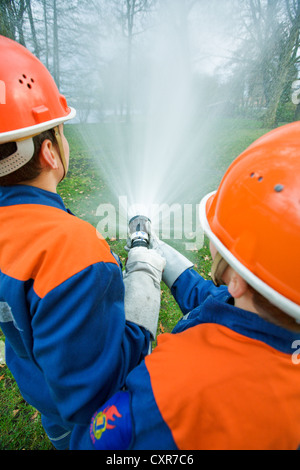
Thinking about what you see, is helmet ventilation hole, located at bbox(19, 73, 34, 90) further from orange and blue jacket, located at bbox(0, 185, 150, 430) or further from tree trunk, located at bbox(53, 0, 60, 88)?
tree trunk, located at bbox(53, 0, 60, 88)

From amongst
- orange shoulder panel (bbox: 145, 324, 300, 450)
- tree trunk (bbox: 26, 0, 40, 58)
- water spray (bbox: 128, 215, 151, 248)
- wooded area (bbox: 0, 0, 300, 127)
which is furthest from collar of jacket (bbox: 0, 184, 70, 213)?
tree trunk (bbox: 26, 0, 40, 58)

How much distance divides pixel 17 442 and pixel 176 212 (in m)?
5.50

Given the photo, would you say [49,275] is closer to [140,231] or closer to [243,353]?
[243,353]

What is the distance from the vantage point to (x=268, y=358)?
40.5 inches

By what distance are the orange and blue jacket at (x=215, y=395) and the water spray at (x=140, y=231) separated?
110 centimetres

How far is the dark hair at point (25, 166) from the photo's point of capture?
1274 millimetres

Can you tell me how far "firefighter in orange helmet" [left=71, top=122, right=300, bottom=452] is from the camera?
0.95 m

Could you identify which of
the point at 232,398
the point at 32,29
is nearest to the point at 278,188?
the point at 232,398

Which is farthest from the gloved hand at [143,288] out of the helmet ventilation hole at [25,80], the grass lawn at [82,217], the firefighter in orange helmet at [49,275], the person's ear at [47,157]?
the grass lawn at [82,217]

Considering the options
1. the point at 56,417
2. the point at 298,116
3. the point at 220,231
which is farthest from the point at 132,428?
the point at 298,116

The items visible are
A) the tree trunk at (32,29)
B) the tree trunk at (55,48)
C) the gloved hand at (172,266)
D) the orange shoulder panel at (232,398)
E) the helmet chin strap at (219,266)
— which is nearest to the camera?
the orange shoulder panel at (232,398)

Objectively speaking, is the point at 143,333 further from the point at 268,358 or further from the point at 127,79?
the point at 127,79

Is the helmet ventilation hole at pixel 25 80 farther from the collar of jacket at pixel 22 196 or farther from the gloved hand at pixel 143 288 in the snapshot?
the gloved hand at pixel 143 288

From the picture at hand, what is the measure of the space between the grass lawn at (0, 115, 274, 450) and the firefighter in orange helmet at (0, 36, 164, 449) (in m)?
1.62
